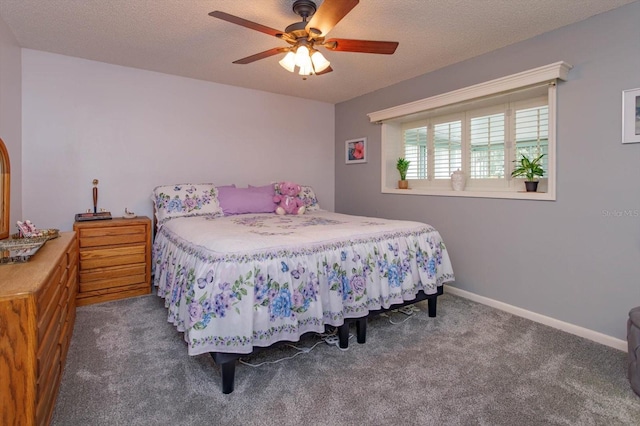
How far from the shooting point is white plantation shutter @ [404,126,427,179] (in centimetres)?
387

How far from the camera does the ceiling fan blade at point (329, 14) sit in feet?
5.67

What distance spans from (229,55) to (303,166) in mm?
1871

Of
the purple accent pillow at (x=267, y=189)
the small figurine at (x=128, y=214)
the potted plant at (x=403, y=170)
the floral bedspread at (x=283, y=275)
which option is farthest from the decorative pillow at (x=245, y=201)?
the potted plant at (x=403, y=170)

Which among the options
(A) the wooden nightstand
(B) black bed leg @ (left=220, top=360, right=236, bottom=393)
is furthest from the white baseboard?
(A) the wooden nightstand

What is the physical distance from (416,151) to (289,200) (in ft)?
5.27

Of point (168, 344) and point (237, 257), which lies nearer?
point (237, 257)

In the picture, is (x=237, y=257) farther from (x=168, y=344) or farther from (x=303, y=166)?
(x=303, y=166)

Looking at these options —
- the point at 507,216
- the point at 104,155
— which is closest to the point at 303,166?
the point at 104,155

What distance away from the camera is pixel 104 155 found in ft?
11.1

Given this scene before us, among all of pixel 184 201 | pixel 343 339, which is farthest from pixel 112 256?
pixel 343 339

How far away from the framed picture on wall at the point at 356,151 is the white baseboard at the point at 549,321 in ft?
6.49

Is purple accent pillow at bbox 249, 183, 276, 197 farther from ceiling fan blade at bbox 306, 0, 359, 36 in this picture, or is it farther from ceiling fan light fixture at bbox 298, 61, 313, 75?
ceiling fan blade at bbox 306, 0, 359, 36

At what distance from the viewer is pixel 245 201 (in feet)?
11.7

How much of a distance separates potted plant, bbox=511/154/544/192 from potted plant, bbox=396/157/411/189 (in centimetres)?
126
